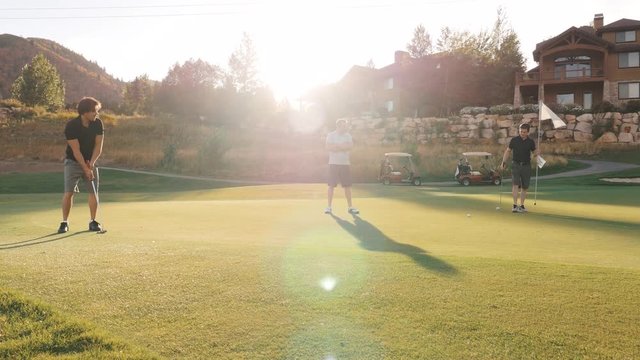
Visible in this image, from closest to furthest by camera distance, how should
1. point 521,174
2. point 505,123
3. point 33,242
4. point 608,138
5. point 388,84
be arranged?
1. point 33,242
2. point 521,174
3. point 608,138
4. point 505,123
5. point 388,84

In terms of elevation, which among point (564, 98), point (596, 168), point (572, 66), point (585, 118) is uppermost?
point (572, 66)

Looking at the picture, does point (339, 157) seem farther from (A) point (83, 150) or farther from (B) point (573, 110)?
(B) point (573, 110)

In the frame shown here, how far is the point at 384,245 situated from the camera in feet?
22.6

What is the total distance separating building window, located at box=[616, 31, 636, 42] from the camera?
2048 inches

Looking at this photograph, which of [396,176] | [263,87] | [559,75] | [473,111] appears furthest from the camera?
[263,87]

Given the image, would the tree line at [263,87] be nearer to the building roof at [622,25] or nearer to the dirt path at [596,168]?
the building roof at [622,25]

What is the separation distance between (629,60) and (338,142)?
51.1 meters

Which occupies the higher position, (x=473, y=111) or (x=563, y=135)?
(x=473, y=111)

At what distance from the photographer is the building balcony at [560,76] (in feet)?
165

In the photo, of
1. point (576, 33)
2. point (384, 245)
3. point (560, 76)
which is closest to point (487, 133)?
point (560, 76)

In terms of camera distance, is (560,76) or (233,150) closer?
(233,150)

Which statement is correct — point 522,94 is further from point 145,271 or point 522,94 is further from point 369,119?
point 145,271

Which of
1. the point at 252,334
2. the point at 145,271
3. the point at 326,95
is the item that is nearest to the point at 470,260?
the point at 252,334

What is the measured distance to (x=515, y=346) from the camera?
124 inches
